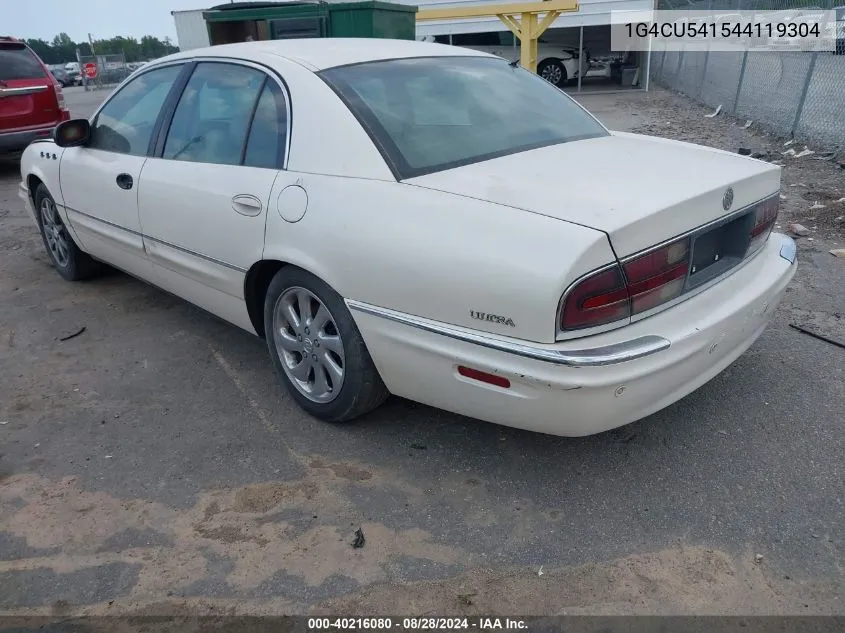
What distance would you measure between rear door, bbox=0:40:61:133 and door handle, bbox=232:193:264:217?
25.3ft

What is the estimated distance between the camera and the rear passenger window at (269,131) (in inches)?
118

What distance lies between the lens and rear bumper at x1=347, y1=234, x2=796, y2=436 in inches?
86.9

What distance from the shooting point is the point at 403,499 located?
2.64m

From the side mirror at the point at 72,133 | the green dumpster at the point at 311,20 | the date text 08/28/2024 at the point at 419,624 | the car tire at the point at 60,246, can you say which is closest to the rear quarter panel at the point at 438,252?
the date text 08/28/2024 at the point at 419,624

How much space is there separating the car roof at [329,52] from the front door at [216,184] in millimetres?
87

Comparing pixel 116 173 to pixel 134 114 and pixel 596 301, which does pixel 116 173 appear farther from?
pixel 596 301

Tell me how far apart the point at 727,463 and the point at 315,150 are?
6.81 feet

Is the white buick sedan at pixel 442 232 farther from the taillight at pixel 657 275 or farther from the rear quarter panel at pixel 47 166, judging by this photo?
the rear quarter panel at pixel 47 166

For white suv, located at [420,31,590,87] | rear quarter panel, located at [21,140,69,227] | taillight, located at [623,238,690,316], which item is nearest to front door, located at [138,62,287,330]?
rear quarter panel, located at [21,140,69,227]

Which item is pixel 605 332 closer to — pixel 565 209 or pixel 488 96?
pixel 565 209

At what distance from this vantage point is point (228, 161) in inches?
127

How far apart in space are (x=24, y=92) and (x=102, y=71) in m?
27.4

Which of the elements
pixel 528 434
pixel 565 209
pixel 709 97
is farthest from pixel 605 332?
pixel 709 97

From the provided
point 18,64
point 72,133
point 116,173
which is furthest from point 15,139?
point 116,173
